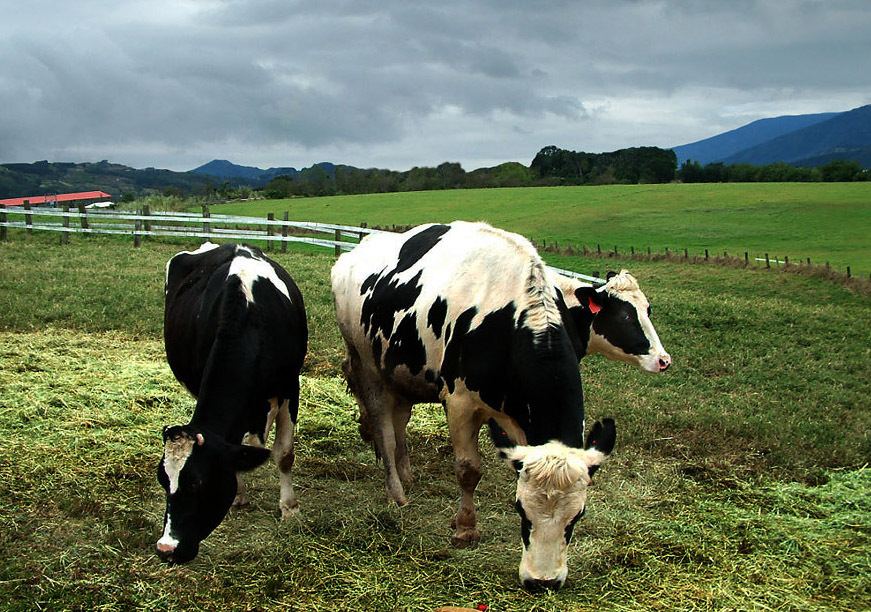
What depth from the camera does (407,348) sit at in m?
6.55

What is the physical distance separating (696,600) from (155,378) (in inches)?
282

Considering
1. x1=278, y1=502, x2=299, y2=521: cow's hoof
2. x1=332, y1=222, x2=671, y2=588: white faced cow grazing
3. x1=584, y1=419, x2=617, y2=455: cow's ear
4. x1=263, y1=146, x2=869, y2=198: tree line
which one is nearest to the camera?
x1=332, y1=222, x2=671, y2=588: white faced cow grazing

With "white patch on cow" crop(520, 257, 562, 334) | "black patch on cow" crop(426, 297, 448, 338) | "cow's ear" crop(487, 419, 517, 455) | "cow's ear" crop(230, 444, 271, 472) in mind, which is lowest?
"cow's ear" crop(230, 444, 271, 472)

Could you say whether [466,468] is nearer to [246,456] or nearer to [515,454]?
[515,454]

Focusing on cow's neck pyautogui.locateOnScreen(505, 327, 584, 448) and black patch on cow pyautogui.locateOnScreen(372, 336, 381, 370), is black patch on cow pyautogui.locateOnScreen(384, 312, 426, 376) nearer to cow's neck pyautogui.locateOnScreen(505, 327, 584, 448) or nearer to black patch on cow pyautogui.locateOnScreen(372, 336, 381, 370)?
black patch on cow pyautogui.locateOnScreen(372, 336, 381, 370)

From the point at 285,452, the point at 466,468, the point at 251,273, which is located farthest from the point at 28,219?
the point at 466,468

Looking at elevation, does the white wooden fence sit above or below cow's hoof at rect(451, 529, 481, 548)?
above

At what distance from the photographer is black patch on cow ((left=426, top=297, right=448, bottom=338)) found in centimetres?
613

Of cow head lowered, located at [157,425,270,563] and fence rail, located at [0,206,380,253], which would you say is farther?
fence rail, located at [0,206,380,253]

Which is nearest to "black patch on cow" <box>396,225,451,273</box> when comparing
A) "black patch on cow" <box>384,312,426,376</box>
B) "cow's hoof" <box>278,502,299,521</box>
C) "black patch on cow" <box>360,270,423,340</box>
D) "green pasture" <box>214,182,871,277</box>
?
"black patch on cow" <box>360,270,423,340</box>

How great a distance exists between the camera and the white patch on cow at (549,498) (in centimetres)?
465

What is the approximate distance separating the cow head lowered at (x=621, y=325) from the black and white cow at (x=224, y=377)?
3616mm

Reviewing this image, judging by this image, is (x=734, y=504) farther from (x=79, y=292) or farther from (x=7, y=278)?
(x=7, y=278)

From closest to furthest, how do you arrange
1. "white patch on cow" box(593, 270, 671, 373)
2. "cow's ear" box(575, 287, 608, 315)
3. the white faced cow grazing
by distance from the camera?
1. the white faced cow grazing
2. "cow's ear" box(575, 287, 608, 315)
3. "white patch on cow" box(593, 270, 671, 373)
